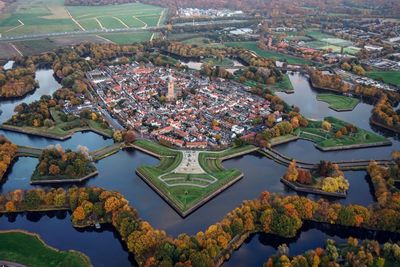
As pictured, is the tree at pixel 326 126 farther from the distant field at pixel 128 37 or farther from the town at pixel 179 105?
the distant field at pixel 128 37

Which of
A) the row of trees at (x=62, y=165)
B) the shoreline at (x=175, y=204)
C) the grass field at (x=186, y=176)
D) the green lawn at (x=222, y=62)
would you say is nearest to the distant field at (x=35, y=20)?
the green lawn at (x=222, y=62)

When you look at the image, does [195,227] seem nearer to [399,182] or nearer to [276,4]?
[399,182]

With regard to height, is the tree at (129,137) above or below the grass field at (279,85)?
below

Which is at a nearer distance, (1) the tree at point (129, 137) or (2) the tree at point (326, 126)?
(1) the tree at point (129, 137)

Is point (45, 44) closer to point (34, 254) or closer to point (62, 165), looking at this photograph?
point (62, 165)

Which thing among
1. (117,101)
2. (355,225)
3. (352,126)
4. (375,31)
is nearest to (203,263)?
(355,225)

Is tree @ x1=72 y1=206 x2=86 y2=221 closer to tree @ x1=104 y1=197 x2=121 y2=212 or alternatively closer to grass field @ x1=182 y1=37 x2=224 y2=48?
tree @ x1=104 y1=197 x2=121 y2=212
